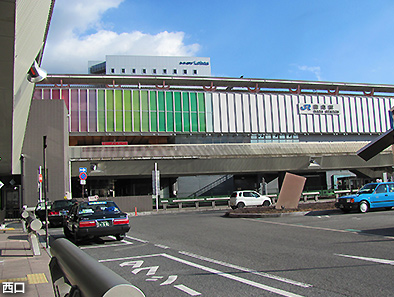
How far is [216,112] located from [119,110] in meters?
13.0

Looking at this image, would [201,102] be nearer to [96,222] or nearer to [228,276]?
[96,222]

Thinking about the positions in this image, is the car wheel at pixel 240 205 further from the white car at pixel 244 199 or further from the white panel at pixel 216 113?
the white panel at pixel 216 113

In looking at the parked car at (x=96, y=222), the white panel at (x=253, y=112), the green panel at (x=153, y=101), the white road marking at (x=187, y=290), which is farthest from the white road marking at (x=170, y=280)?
the white panel at (x=253, y=112)

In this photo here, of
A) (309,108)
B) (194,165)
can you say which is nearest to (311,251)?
(194,165)

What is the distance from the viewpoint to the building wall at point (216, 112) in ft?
163

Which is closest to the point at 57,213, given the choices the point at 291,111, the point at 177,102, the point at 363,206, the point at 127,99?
the point at 363,206

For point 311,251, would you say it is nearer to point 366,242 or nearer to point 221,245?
point 366,242

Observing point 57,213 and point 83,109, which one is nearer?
point 57,213

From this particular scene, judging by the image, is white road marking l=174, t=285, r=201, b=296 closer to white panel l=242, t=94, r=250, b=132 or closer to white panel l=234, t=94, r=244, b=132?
white panel l=234, t=94, r=244, b=132

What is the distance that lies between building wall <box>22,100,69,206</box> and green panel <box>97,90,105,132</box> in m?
10.0

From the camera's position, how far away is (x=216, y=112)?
53.3 meters

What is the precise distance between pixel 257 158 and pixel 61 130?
922 inches

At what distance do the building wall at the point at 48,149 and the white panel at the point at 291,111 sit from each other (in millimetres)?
30797

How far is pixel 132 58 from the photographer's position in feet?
315
